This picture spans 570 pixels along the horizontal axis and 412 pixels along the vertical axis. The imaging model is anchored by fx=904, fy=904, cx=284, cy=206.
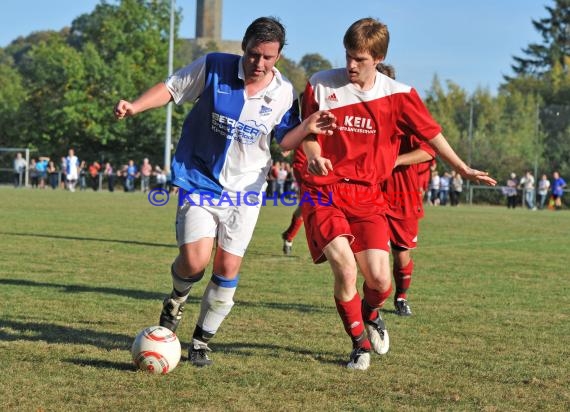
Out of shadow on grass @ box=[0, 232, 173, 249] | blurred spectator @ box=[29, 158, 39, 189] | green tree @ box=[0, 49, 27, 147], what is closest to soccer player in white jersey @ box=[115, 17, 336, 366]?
shadow on grass @ box=[0, 232, 173, 249]

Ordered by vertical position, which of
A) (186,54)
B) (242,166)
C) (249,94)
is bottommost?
(242,166)

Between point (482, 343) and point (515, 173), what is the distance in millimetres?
38370

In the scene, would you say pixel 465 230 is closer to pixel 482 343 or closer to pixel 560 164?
pixel 482 343

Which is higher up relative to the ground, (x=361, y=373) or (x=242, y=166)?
(x=242, y=166)

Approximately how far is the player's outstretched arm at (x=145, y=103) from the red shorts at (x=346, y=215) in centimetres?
109

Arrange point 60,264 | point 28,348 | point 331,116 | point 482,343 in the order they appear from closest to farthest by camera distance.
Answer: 1. point 331,116
2. point 28,348
3. point 482,343
4. point 60,264

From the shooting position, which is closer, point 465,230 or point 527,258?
point 527,258

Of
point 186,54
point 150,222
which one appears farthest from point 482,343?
point 186,54

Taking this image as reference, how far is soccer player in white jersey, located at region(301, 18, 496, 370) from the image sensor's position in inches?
221

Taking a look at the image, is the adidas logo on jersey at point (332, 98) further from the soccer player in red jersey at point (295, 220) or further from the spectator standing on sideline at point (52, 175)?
the spectator standing on sideline at point (52, 175)

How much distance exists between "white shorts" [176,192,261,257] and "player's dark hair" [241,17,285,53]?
103cm

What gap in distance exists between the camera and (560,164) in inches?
1682

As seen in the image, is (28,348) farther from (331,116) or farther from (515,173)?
(515,173)

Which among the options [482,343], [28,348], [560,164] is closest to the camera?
[28,348]
